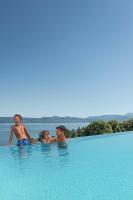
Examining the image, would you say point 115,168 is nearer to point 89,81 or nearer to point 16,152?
point 16,152

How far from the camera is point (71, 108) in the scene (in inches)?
1785

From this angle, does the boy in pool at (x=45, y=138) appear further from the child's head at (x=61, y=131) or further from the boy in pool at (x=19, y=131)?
the boy in pool at (x=19, y=131)

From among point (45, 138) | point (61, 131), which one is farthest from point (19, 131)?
point (61, 131)

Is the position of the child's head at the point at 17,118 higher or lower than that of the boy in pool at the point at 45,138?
higher

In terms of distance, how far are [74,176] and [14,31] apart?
1879cm

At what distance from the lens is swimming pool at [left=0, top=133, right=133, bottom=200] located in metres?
5.81

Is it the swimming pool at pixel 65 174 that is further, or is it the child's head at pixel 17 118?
the child's head at pixel 17 118

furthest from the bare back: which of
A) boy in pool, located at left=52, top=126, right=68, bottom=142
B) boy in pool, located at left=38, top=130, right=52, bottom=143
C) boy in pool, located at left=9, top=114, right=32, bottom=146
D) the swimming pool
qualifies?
boy in pool, located at left=52, top=126, right=68, bottom=142

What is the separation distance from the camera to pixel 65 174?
23.8 ft

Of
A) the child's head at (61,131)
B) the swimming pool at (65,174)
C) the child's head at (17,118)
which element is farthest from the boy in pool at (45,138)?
the child's head at (17,118)

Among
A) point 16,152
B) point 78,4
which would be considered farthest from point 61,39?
point 16,152

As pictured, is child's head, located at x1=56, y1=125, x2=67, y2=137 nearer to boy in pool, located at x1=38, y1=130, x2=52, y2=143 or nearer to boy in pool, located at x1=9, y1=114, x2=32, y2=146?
boy in pool, located at x1=38, y1=130, x2=52, y2=143

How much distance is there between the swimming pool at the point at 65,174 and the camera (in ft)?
19.1

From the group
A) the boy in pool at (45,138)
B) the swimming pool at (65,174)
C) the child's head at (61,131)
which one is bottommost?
the swimming pool at (65,174)
